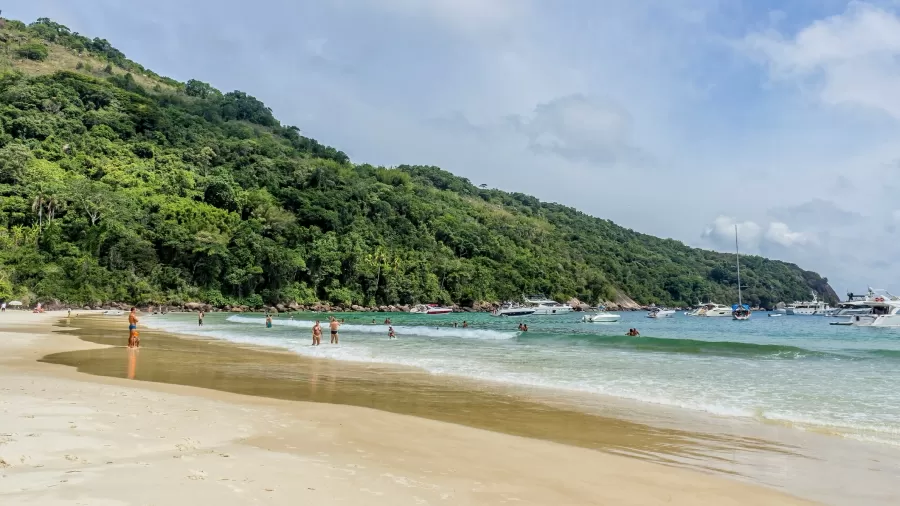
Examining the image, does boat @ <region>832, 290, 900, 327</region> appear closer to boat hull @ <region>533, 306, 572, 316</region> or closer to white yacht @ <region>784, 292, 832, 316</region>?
boat hull @ <region>533, 306, 572, 316</region>

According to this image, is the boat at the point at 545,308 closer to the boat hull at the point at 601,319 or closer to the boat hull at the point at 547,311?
the boat hull at the point at 547,311

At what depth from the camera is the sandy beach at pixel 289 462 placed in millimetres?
5445

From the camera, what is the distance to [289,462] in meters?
6.65

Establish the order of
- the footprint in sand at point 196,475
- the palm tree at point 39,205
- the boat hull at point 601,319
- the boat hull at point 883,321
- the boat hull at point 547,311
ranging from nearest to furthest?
the footprint in sand at point 196,475 < the boat hull at point 883,321 < the boat hull at point 601,319 < the palm tree at point 39,205 < the boat hull at point 547,311

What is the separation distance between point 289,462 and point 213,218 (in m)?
84.7

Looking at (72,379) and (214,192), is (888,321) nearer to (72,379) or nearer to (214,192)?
(72,379)

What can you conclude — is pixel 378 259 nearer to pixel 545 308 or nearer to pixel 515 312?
pixel 515 312

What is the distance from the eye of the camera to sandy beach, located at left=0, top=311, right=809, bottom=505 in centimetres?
545

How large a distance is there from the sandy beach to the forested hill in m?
67.2

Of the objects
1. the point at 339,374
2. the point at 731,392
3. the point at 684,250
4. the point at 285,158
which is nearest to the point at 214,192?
the point at 285,158

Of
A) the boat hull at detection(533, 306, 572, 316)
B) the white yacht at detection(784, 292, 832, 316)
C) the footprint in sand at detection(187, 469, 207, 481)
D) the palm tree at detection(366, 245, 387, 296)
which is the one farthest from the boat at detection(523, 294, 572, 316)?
the footprint in sand at detection(187, 469, 207, 481)

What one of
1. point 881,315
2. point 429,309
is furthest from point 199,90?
point 881,315

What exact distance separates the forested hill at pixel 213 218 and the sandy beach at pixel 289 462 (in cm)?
6721

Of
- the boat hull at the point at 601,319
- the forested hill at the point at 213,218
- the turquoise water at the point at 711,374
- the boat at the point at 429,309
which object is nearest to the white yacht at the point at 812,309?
the forested hill at the point at 213,218
